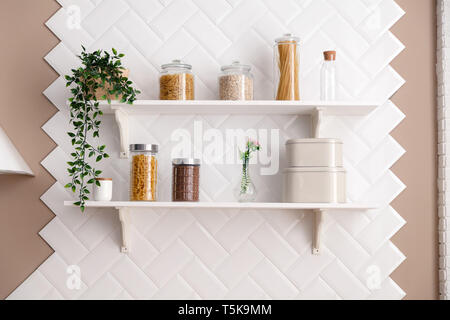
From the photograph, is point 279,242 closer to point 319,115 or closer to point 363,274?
point 363,274

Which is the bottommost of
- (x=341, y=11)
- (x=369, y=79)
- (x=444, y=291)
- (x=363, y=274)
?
(x=444, y=291)

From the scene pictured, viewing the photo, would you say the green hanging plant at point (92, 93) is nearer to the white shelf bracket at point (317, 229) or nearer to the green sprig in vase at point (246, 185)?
the green sprig in vase at point (246, 185)

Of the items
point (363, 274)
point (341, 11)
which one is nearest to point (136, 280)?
point (363, 274)

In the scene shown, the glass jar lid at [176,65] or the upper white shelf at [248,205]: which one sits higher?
the glass jar lid at [176,65]

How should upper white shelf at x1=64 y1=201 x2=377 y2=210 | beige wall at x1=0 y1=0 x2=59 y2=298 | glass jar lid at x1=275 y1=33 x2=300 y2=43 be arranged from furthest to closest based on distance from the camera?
beige wall at x1=0 y1=0 x2=59 y2=298 < glass jar lid at x1=275 y1=33 x2=300 y2=43 < upper white shelf at x1=64 y1=201 x2=377 y2=210

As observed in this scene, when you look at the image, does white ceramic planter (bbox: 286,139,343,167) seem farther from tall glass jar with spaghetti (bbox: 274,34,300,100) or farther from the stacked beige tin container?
tall glass jar with spaghetti (bbox: 274,34,300,100)

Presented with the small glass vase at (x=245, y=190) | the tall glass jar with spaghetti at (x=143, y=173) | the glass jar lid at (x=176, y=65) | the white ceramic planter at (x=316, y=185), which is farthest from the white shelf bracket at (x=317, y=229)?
the glass jar lid at (x=176, y=65)

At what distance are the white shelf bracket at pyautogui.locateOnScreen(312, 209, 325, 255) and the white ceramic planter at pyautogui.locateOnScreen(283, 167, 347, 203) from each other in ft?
0.33

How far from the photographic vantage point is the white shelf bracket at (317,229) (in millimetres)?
1732

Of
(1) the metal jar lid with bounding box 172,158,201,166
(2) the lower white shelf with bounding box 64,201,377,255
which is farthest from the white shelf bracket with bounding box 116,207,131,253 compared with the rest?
(1) the metal jar lid with bounding box 172,158,201,166

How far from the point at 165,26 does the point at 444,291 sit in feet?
4.68

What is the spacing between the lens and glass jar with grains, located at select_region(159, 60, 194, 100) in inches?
66.5

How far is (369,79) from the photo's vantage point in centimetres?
184

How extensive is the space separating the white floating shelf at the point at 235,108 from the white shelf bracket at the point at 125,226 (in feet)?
0.69
